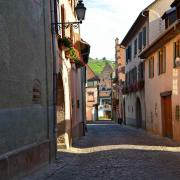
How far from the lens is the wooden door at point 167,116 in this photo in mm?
24181

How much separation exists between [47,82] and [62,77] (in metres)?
4.53

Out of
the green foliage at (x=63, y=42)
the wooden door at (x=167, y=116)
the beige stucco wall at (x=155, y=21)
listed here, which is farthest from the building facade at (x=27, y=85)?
the beige stucco wall at (x=155, y=21)

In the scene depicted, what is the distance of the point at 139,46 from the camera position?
1478 inches

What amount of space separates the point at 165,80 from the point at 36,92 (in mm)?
13159

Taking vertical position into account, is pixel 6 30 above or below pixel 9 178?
above

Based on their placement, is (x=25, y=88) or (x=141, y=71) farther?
(x=141, y=71)

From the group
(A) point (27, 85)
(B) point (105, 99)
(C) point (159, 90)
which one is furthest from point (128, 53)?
(B) point (105, 99)

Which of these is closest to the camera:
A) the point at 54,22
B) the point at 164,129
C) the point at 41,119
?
the point at 41,119

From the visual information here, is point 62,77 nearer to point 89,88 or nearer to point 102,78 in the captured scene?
point 89,88

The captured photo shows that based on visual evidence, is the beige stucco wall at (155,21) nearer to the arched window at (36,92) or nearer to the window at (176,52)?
the window at (176,52)

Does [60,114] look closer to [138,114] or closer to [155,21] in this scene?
[155,21]

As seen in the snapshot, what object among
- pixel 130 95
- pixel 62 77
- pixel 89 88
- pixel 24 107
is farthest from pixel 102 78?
pixel 24 107

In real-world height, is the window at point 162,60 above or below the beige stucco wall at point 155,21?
below

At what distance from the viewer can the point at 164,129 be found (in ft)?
84.5
